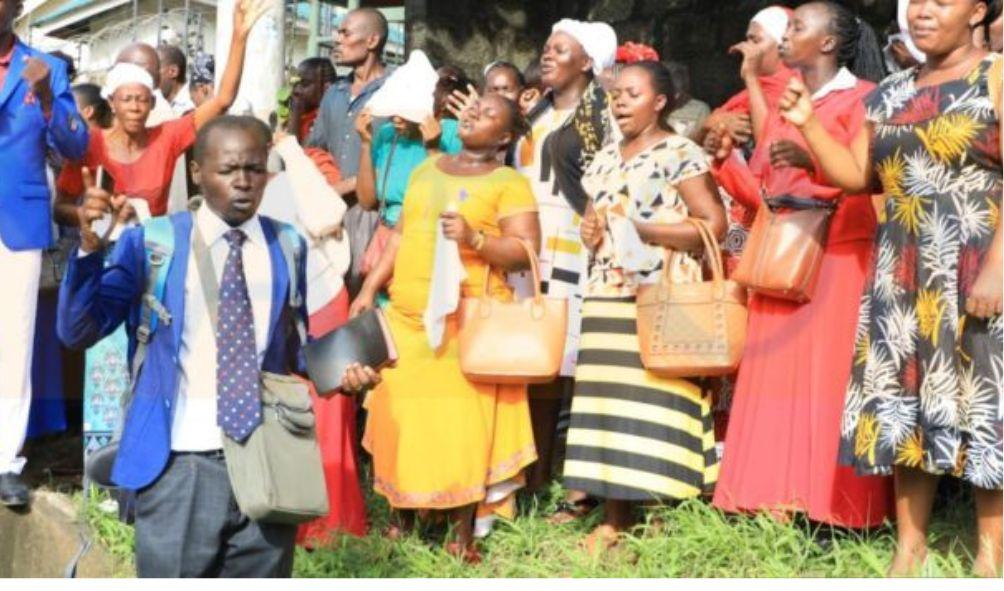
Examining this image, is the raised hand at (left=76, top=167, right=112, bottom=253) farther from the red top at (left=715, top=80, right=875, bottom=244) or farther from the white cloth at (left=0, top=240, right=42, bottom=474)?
the red top at (left=715, top=80, right=875, bottom=244)

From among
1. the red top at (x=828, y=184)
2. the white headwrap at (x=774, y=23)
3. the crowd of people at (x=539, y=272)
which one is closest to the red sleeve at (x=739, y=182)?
the crowd of people at (x=539, y=272)

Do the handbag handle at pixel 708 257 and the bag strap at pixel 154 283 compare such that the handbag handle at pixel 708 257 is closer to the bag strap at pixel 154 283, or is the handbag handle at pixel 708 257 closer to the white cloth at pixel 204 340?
the white cloth at pixel 204 340

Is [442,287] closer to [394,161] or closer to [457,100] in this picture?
[394,161]

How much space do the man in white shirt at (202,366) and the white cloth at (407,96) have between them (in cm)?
216

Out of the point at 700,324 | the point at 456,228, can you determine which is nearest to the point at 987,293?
the point at 700,324

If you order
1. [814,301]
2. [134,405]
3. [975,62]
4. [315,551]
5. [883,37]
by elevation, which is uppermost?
[883,37]

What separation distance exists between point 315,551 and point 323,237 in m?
1.28

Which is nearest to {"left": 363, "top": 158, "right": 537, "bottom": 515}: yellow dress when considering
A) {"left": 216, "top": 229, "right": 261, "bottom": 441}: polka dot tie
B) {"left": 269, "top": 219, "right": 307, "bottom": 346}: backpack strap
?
{"left": 269, "top": 219, "right": 307, "bottom": 346}: backpack strap

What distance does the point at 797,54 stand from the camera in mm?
5508

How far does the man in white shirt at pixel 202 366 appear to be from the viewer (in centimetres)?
412

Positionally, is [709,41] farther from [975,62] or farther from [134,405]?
[134,405]

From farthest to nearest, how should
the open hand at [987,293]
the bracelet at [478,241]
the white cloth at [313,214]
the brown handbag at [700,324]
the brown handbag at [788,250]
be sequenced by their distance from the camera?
the white cloth at [313,214]
the bracelet at [478,241]
the brown handbag at [700,324]
the brown handbag at [788,250]
the open hand at [987,293]

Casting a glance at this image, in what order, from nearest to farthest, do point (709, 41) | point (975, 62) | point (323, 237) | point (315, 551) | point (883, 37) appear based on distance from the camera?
point (975, 62) < point (315, 551) < point (323, 237) < point (883, 37) < point (709, 41)
